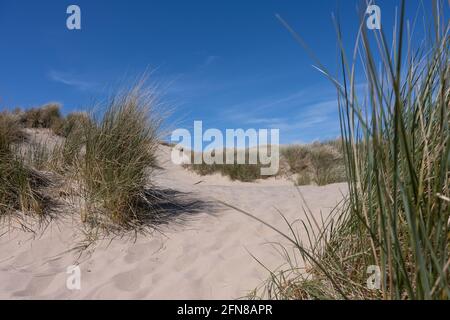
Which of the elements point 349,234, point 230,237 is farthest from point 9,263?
point 349,234

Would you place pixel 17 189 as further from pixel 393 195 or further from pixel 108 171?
pixel 393 195

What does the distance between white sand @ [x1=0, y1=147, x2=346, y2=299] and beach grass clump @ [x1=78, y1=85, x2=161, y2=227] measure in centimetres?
26

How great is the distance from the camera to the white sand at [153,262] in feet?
6.96

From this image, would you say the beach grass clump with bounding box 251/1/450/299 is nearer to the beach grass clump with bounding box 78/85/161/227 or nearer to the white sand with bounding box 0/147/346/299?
the white sand with bounding box 0/147/346/299

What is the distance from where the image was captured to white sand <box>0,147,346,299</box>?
2.12m

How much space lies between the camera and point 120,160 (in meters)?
3.03

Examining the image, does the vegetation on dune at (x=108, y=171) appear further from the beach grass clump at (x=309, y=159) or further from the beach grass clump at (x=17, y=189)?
the beach grass clump at (x=309, y=159)

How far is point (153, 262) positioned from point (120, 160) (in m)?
1.02

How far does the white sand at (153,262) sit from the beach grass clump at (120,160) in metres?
0.26

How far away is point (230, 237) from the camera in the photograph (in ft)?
9.86
